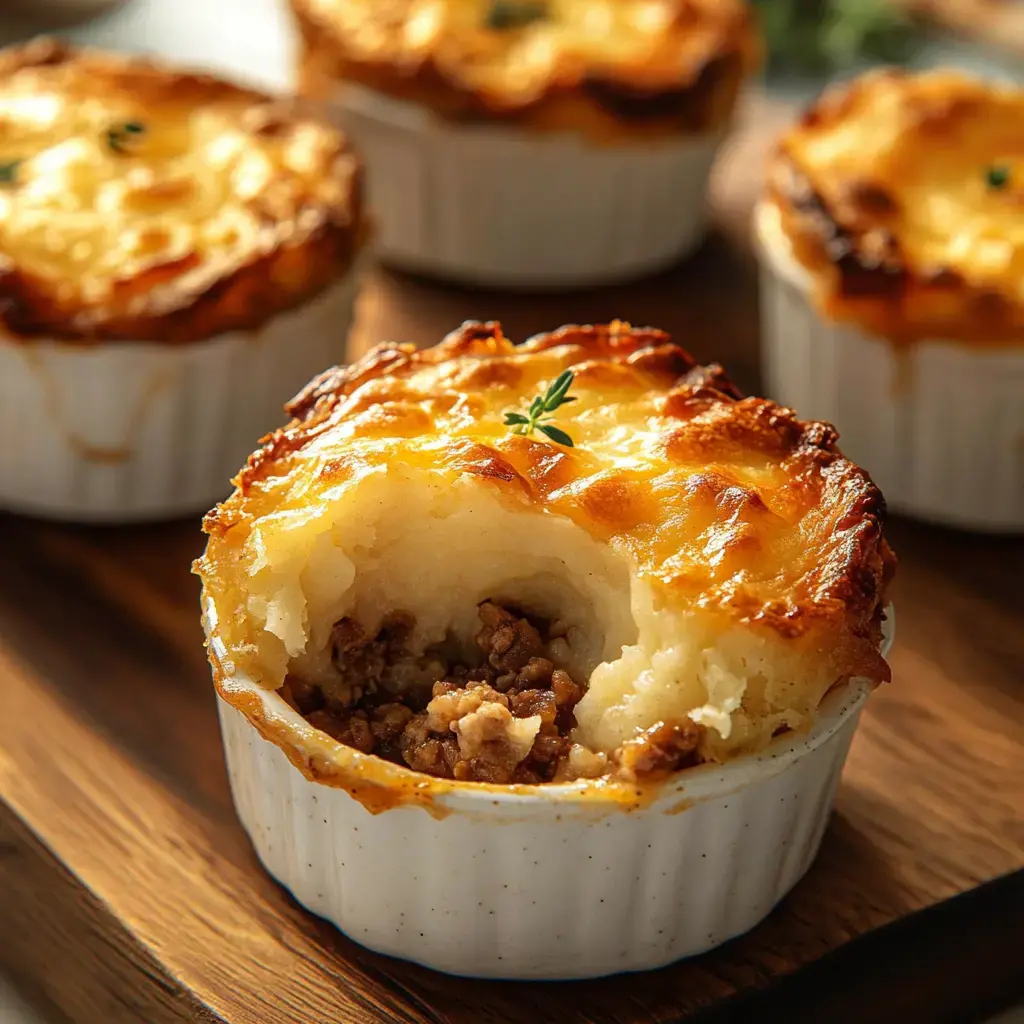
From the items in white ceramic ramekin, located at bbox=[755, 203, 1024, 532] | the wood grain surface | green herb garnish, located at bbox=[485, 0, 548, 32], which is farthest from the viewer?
green herb garnish, located at bbox=[485, 0, 548, 32]

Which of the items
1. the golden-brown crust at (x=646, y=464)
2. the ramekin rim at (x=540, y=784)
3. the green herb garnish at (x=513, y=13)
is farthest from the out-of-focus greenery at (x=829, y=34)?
the ramekin rim at (x=540, y=784)

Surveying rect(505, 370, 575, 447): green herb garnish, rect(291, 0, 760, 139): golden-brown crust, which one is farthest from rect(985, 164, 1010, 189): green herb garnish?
rect(505, 370, 575, 447): green herb garnish

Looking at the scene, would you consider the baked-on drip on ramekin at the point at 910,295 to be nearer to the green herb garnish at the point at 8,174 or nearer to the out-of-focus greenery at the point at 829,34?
the green herb garnish at the point at 8,174

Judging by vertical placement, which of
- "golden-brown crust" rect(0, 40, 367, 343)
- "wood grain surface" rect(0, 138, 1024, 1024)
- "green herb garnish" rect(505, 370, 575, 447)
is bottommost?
"wood grain surface" rect(0, 138, 1024, 1024)

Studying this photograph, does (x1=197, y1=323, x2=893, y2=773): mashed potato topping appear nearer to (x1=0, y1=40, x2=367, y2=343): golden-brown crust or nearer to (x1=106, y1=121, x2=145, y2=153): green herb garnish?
(x1=0, y1=40, x2=367, y2=343): golden-brown crust

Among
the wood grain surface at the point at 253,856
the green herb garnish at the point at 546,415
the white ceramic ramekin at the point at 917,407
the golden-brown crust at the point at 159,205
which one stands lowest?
the wood grain surface at the point at 253,856

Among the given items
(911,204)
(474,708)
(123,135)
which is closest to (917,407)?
(911,204)

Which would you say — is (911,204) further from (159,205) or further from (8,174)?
(8,174)
